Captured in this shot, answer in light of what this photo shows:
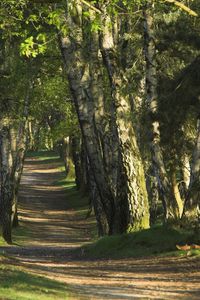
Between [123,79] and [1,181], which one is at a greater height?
[123,79]

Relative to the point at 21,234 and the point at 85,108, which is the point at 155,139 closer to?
the point at 85,108

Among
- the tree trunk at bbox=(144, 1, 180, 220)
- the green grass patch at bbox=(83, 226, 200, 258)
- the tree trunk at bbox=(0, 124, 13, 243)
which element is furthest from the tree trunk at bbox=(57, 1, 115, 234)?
the tree trunk at bbox=(0, 124, 13, 243)

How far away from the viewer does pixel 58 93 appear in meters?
36.9

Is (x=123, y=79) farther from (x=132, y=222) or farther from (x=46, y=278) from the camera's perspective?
(x=46, y=278)

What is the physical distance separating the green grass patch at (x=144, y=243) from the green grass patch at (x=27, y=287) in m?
5.36

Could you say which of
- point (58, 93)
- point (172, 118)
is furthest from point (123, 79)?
point (58, 93)

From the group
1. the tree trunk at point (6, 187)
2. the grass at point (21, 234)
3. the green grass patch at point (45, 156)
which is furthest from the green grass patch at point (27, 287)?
the green grass patch at point (45, 156)

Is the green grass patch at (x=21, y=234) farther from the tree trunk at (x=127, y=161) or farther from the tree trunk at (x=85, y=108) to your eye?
the tree trunk at (x=127, y=161)

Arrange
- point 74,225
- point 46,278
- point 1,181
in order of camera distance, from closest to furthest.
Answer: point 46,278 → point 1,181 → point 74,225

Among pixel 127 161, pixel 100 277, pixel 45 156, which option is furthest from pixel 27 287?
pixel 45 156

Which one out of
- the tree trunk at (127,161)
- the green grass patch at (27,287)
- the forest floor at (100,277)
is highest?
the tree trunk at (127,161)

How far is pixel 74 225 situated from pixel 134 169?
23472 millimetres

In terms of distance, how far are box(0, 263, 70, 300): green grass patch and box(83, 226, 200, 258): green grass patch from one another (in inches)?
211

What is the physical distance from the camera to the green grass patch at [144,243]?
18953 mm
